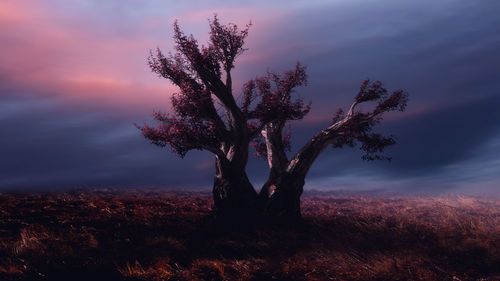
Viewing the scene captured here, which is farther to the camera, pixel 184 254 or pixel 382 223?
pixel 382 223

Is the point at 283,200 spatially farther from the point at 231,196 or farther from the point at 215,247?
the point at 215,247

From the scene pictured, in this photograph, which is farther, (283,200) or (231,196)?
(283,200)

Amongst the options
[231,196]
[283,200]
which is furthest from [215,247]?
[283,200]

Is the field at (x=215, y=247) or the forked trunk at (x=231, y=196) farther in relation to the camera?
the forked trunk at (x=231, y=196)

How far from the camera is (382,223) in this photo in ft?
55.3

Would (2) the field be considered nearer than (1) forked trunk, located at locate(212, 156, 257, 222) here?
Yes

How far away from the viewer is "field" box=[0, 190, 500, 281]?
29.9 feet

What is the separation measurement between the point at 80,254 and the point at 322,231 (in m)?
10.5

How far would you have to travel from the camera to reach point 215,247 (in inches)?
473

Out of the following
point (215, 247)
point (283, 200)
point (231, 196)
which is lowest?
point (215, 247)

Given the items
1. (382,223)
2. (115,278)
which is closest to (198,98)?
(115,278)

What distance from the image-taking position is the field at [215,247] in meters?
9.12

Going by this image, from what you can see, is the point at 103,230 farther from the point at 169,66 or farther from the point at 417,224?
the point at 417,224

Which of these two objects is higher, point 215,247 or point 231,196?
point 231,196
